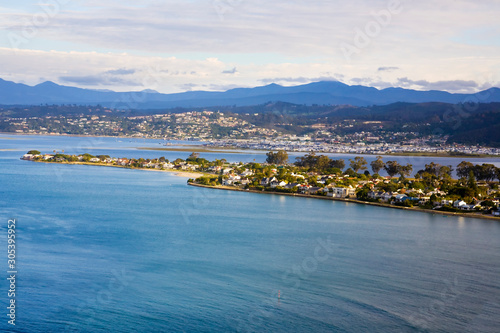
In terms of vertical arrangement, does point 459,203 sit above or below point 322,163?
below

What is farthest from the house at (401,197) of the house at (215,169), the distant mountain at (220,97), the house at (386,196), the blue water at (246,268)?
the distant mountain at (220,97)

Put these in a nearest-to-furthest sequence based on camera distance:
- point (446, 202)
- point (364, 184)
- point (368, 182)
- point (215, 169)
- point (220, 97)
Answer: point (446, 202), point (364, 184), point (368, 182), point (215, 169), point (220, 97)

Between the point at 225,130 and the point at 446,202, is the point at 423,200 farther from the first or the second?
the point at 225,130

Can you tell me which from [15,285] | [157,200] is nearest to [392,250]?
[15,285]

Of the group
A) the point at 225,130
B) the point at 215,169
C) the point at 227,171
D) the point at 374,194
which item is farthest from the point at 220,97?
the point at 374,194

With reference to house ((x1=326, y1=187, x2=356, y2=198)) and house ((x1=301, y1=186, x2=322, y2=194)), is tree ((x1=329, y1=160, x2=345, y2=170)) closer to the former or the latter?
house ((x1=301, y1=186, x2=322, y2=194))

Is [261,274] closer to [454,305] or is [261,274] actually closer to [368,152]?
[454,305]
